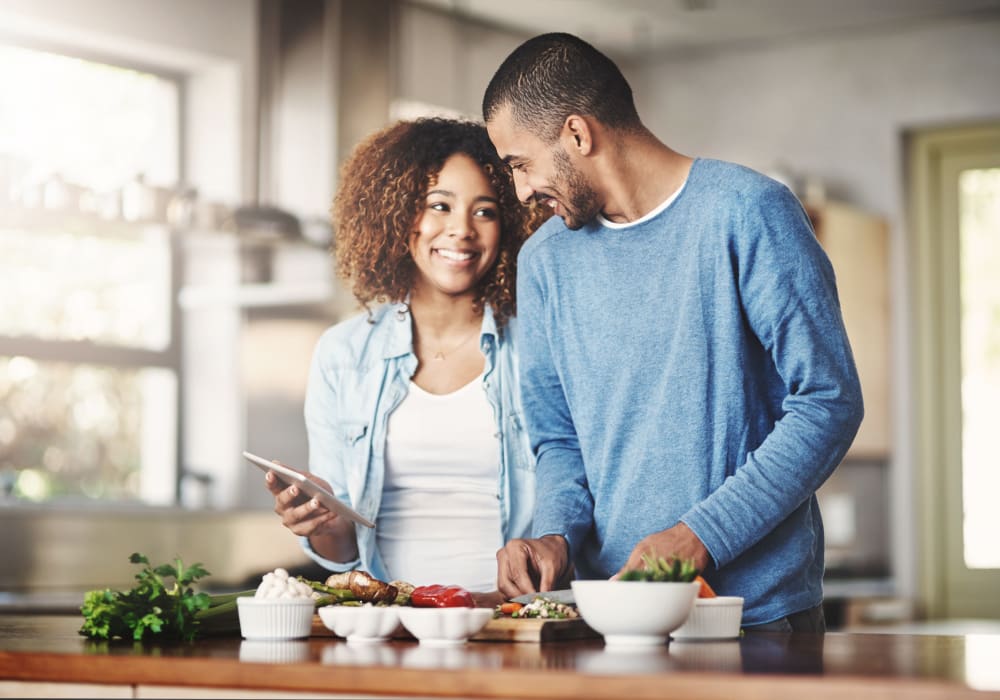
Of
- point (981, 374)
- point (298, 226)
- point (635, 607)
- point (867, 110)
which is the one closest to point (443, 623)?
point (635, 607)

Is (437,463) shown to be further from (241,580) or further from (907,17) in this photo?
(907,17)

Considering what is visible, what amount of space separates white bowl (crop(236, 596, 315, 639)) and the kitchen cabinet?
4.61m

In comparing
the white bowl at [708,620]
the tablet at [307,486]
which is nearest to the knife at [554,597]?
the white bowl at [708,620]

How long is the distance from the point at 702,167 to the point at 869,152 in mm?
4562

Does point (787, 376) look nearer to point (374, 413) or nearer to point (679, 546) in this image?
point (679, 546)

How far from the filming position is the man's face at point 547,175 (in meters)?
2.16

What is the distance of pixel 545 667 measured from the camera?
1416 millimetres

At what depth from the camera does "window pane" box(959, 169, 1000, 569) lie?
6.23 meters

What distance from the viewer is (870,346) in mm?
6242

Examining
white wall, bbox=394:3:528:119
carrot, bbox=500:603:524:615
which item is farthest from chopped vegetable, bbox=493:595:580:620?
white wall, bbox=394:3:528:119

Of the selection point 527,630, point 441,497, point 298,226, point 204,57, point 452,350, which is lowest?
point 527,630

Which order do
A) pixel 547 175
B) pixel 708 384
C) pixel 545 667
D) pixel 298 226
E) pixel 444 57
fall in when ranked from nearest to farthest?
pixel 545 667, pixel 708 384, pixel 547 175, pixel 298 226, pixel 444 57

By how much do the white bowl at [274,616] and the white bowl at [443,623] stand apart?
160mm

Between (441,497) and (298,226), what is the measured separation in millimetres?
2744
